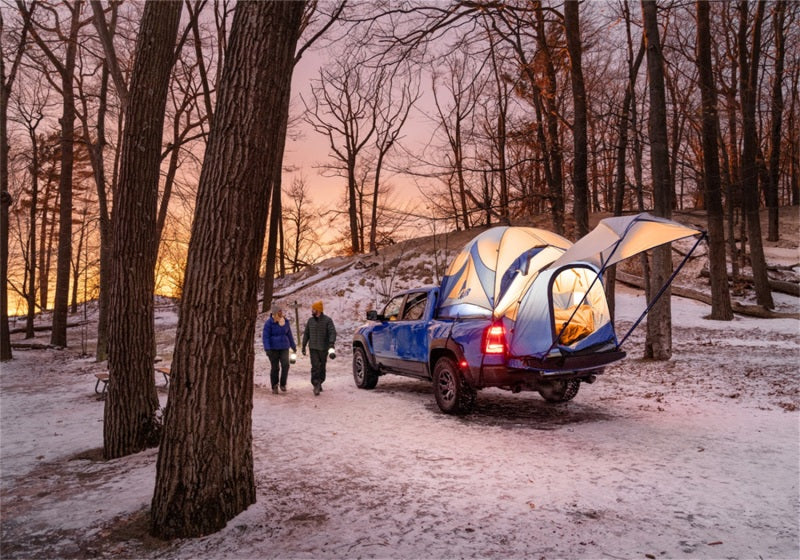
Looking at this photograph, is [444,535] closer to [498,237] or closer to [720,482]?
[720,482]

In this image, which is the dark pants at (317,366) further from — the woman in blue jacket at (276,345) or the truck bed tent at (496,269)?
the truck bed tent at (496,269)

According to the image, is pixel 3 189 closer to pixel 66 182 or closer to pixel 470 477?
pixel 66 182

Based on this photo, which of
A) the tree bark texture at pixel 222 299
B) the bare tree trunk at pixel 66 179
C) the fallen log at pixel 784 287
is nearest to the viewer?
the tree bark texture at pixel 222 299

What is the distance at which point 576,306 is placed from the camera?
7914mm

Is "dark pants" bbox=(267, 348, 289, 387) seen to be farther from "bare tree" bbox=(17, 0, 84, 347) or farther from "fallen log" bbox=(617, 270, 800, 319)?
"fallen log" bbox=(617, 270, 800, 319)

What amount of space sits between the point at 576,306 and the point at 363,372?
15.9 feet

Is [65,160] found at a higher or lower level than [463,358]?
higher

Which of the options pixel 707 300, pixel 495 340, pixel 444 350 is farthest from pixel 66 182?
pixel 707 300

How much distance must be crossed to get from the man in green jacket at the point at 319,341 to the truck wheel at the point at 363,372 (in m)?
0.78

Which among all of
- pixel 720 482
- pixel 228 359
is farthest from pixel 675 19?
pixel 228 359

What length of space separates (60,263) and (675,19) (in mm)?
27582

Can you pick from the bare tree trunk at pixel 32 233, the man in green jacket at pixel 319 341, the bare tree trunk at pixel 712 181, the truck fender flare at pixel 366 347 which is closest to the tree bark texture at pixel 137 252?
the man in green jacket at pixel 319 341

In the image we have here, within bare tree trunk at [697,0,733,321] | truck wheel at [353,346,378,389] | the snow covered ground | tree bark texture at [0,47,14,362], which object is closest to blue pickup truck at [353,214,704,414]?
the snow covered ground

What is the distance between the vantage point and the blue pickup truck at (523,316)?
6891mm
